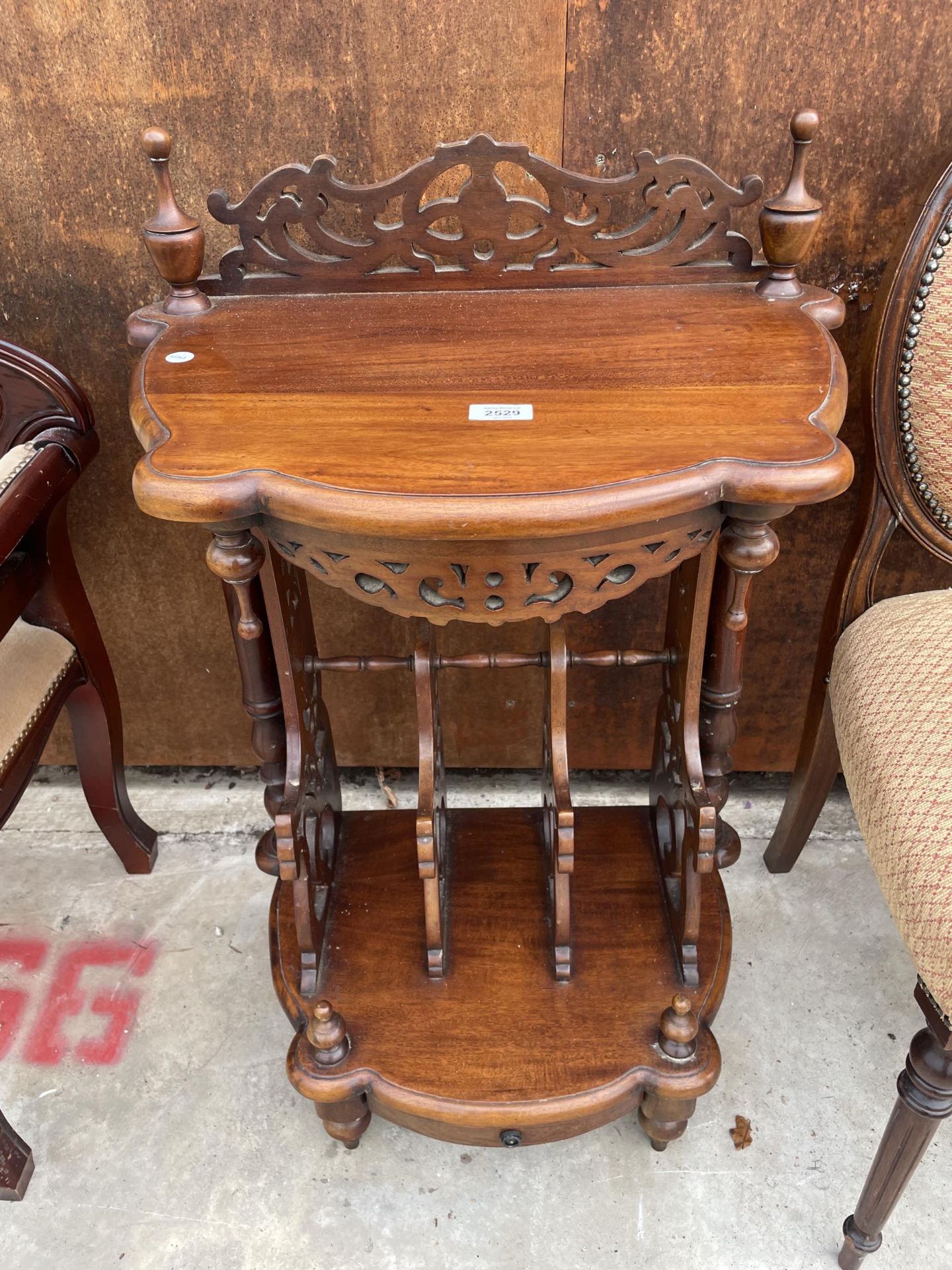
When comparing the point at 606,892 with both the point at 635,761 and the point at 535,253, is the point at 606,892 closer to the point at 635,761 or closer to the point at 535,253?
the point at 635,761

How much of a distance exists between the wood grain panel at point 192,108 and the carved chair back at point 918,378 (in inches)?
18.4

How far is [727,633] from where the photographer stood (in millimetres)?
1091

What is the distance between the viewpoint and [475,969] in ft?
4.28

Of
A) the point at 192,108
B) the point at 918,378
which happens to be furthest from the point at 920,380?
the point at 192,108

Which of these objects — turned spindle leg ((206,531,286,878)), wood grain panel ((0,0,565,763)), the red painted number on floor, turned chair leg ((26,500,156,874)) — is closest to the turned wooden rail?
turned spindle leg ((206,531,286,878))

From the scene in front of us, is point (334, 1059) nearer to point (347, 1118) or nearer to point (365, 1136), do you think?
point (347, 1118)

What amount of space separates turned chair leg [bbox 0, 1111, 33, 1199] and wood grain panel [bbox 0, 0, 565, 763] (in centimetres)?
102

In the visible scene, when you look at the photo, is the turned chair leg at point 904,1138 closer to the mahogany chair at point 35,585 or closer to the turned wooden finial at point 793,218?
the turned wooden finial at point 793,218

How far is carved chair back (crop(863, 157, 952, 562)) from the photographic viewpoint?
3.62ft

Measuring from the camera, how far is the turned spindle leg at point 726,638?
945 millimetres

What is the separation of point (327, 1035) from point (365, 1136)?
29 centimetres

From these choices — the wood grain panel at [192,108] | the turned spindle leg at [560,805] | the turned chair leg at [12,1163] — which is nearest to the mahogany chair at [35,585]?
the turned chair leg at [12,1163]

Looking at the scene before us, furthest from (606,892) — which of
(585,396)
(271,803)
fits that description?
(585,396)

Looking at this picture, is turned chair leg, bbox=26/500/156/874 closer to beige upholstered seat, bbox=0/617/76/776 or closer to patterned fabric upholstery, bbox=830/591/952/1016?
beige upholstered seat, bbox=0/617/76/776
